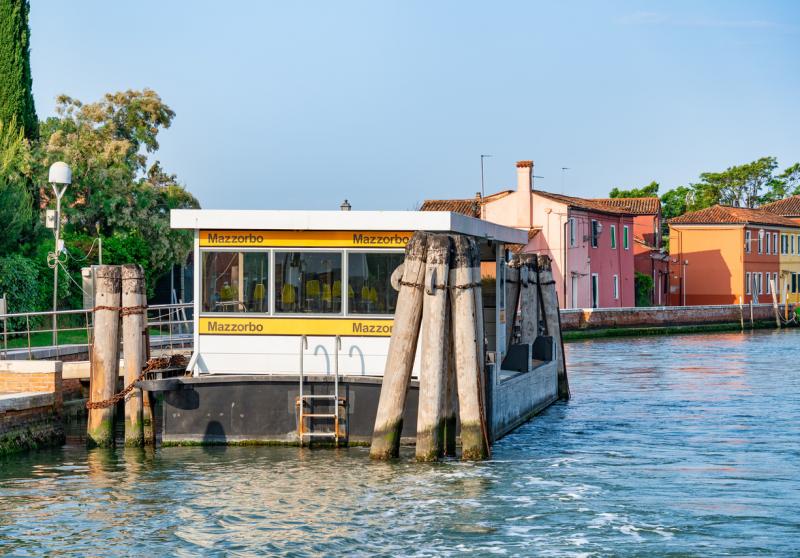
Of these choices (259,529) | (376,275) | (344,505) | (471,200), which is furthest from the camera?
(471,200)

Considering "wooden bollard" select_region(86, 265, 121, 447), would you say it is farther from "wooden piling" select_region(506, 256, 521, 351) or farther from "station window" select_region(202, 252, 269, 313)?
"wooden piling" select_region(506, 256, 521, 351)

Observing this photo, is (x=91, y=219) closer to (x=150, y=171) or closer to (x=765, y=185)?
(x=150, y=171)

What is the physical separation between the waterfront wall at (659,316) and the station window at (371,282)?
1486 inches

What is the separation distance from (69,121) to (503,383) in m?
31.6

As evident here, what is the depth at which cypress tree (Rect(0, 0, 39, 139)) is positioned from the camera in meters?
38.4

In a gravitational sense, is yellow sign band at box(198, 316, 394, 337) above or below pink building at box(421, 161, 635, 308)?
below

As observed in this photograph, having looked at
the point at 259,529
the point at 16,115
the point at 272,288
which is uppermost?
the point at 16,115

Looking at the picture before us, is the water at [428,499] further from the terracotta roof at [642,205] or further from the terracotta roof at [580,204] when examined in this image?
the terracotta roof at [642,205]

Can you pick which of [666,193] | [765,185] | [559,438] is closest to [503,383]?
[559,438]

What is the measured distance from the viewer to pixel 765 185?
355 ft

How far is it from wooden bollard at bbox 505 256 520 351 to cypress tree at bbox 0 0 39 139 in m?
20.5

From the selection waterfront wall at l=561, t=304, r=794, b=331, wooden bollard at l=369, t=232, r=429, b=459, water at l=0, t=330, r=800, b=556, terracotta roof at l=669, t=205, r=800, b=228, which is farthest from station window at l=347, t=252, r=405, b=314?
terracotta roof at l=669, t=205, r=800, b=228

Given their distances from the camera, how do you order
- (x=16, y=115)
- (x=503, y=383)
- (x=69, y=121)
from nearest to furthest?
1. (x=503, y=383)
2. (x=16, y=115)
3. (x=69, y=121)

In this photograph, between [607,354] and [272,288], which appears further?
[607,354]
